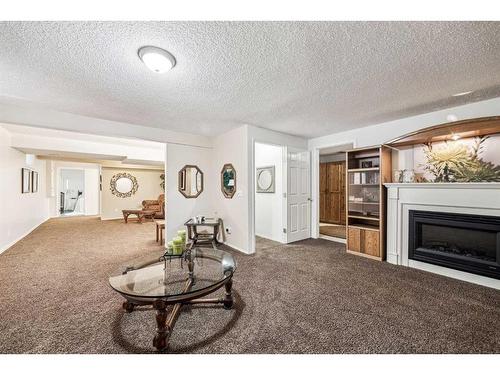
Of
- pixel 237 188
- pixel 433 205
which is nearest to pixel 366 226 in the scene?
pixel 433 205

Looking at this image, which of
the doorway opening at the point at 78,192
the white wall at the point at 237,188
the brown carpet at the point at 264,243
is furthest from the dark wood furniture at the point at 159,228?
the doorway opening at the point at 78,192

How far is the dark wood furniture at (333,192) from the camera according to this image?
20.8 feet

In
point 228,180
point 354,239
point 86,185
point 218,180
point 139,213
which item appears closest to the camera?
point 354,239

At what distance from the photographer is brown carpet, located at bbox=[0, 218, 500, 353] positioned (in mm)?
1509

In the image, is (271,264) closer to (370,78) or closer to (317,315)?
(317,315)

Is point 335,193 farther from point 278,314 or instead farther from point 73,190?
point 73,190

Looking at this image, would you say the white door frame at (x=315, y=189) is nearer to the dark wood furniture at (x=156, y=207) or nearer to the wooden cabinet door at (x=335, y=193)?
the wooden cabinet door at (x=335, y=193)

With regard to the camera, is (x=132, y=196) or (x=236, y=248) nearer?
(x=236, y=248)

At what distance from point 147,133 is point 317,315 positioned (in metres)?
3.76

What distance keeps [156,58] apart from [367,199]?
3.70 metres

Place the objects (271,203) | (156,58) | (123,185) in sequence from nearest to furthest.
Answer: (156,58) → (271,203) → (123,185)

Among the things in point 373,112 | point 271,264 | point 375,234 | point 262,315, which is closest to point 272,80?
point 373,112

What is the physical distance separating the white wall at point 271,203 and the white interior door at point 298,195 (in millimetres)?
187

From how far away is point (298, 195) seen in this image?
4.50m
